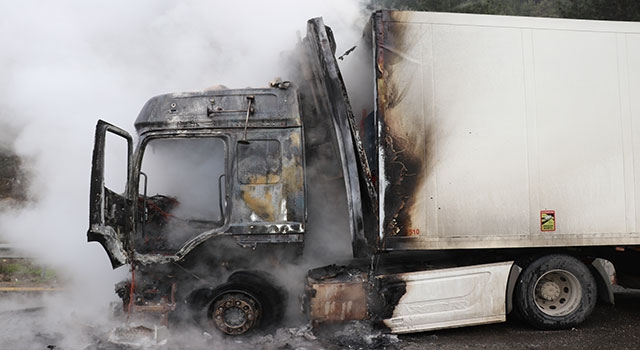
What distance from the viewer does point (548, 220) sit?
4574 millimetres

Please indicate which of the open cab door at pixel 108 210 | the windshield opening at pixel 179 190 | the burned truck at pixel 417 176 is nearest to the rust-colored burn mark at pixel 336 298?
the burned truck at pixel 417 176

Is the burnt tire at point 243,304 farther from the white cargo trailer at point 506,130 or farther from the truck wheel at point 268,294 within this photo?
the white cargo trailer at point 506,130

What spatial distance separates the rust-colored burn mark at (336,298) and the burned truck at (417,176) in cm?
1

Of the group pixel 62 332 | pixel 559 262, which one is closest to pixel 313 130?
pixel 559 262

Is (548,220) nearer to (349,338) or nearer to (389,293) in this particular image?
(389,293)

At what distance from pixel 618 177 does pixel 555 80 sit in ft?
3.56

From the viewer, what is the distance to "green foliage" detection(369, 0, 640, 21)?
1173 cm

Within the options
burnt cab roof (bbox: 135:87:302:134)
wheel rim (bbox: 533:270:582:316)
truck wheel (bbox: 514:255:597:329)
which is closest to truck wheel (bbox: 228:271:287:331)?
burnt cab roof (bbox: 135:87:302:134)

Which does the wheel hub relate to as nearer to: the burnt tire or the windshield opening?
the burnt tire

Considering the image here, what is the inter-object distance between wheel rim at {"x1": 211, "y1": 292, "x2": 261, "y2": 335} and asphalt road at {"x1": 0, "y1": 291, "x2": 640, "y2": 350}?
0.11 meters

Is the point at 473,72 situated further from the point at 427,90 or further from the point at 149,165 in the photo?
the point at 149,165

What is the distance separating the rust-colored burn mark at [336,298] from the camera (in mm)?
4453

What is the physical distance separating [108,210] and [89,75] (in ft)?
7.94

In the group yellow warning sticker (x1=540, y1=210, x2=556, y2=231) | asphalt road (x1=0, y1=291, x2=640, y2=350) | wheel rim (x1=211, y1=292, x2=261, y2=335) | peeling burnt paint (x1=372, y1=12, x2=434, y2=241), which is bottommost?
asphalt road (x1=0, y1=291, x2=640, y2=350)
